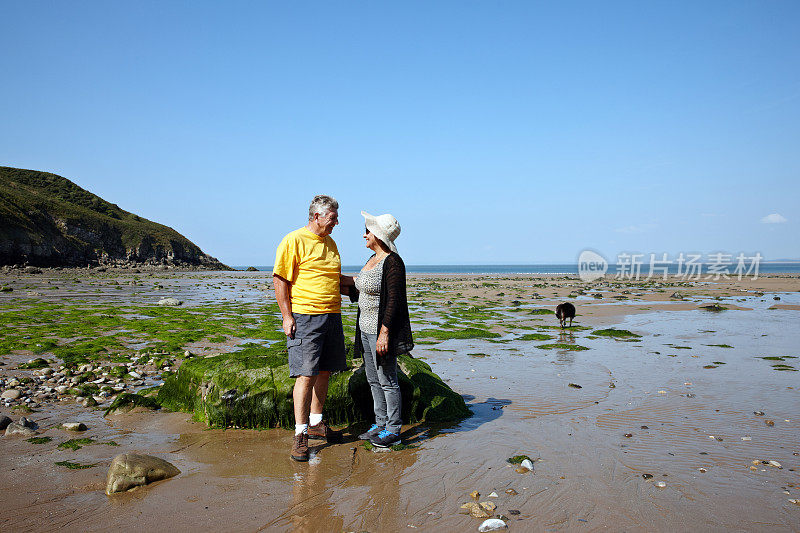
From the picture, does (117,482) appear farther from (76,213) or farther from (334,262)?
(76,213)

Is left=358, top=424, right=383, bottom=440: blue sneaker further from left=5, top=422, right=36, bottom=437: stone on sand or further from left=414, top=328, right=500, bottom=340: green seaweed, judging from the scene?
left=414, top=328, right=500, bottom=340: green seaweed

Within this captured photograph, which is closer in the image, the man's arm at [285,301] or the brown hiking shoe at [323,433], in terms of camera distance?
the man's arm at [285,301]

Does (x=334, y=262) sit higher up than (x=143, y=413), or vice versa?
(x=334, y=262)

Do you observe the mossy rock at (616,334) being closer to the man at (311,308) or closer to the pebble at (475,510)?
the man at (311,308)

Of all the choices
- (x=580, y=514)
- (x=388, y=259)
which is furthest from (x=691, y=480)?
(x=388, y=259)

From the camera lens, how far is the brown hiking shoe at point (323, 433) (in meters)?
5.13

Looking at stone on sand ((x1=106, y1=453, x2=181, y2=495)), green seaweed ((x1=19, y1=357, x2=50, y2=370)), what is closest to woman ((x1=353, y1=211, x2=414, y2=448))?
stone on sand ((x1=106, y1=453, x2=181, y2=495))

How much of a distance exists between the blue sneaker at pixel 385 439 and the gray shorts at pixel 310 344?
91 cm

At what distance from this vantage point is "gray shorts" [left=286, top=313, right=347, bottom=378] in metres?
4.86

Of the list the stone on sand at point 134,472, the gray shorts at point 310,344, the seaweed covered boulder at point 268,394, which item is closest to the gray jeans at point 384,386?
the gray shorts at point 310,344

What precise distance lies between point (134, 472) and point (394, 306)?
8.86 feet

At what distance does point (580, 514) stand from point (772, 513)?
142cm

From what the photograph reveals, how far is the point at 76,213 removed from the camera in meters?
74.1

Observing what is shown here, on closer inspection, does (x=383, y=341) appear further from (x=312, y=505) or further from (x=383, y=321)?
(x=312, y=505)
